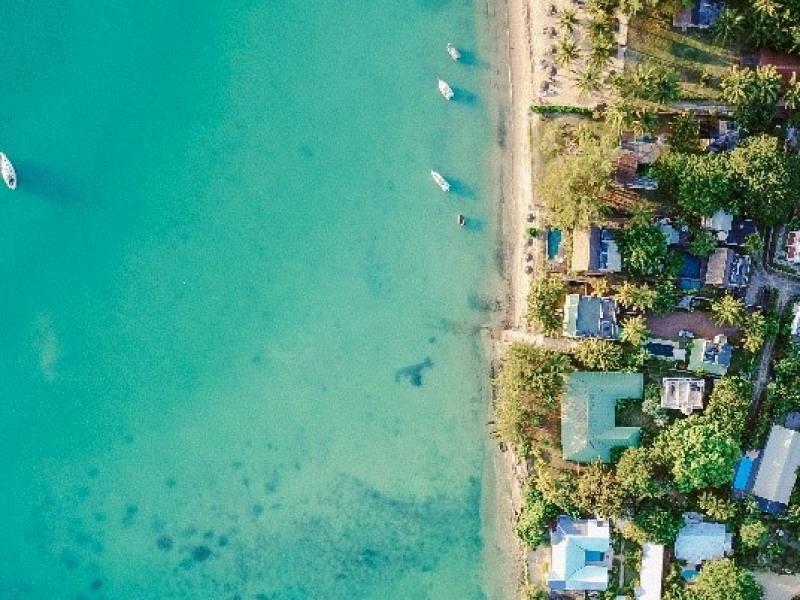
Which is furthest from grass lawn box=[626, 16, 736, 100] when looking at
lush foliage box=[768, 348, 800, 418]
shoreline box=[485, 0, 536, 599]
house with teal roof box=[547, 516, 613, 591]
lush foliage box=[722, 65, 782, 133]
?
house with teal roof box=[547, 516, 613, 591]

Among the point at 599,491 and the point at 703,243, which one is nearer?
the point at 703,243

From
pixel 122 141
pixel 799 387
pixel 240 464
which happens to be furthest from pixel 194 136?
pixel 799 387

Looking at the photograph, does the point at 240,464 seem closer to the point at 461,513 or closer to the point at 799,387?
the point at 461,513

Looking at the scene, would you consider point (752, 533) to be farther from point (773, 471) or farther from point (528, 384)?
point (528, 384)

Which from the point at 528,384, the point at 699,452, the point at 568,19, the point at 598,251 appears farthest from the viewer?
the point at 528,384

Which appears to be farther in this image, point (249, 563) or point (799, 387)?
point (249, 563)

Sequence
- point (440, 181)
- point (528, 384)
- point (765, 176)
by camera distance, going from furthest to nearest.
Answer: point (440, 181), point (528, 384), point (765, 176)

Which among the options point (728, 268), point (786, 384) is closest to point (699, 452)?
point (786, 384)
